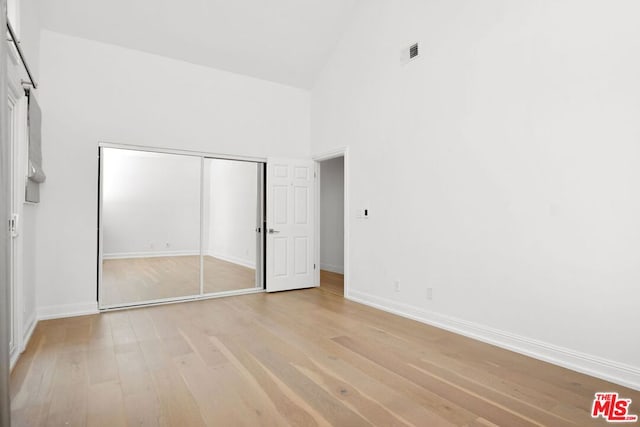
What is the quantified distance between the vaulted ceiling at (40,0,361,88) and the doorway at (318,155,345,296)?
2.39 metres

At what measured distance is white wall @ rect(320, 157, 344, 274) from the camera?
7348 millimetres

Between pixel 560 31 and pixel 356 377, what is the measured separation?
3.10 m

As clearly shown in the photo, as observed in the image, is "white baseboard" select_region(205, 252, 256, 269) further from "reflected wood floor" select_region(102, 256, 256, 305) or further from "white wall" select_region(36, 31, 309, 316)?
"white wall" select_region(36, 31, 309, 316)

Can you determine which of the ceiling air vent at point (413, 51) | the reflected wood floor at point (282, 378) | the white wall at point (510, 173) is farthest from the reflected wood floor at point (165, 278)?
the ceiling air vent at point (413, 51)

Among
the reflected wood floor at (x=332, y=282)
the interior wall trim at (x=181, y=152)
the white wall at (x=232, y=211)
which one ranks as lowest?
the reflected wood floor at (x=332, y=282)

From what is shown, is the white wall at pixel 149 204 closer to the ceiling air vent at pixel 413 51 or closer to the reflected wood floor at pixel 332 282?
the reflected wood floor at pixel 332 282

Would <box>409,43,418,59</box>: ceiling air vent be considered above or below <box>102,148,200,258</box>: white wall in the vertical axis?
above

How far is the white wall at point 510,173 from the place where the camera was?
2490 mm

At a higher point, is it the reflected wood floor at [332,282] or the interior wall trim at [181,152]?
the interior wall trim at [181,152]

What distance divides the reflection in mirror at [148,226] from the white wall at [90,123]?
28 cm

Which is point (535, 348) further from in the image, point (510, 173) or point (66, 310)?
point (66, 310)

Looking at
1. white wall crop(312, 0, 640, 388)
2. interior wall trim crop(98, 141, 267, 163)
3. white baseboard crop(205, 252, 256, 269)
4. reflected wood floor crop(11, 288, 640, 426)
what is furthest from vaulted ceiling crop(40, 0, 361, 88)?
reflected wood floor crop(11, 288, 640, 426)

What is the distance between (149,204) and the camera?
5809mm

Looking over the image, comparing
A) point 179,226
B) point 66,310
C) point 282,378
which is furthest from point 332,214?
point 282,378
